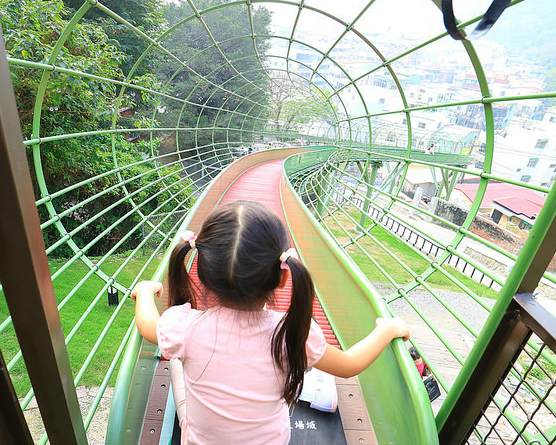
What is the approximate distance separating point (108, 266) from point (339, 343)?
283 inches

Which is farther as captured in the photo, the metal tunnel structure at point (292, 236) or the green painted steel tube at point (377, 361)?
the green painted steel tube at point (377, 361)

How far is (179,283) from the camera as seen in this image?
4.67ft

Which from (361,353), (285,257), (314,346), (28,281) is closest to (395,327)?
(361,353)

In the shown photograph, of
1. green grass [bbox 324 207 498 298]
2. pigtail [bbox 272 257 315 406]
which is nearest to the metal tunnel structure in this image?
pigtail [bbox 272 257 315 406]

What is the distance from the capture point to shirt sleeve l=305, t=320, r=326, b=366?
47.4 inches

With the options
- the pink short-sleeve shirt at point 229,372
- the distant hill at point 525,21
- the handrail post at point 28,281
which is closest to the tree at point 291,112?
the distant hill at point 525,21

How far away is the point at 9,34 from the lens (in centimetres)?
489

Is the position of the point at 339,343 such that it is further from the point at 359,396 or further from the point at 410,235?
the point at 410,235

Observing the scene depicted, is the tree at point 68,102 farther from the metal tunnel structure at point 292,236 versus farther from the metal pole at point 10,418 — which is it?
the metal pole at point 10,418

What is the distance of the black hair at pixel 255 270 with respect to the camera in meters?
1.07

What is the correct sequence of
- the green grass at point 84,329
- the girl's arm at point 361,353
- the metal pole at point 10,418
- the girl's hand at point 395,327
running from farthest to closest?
the green grass at point 84,329
the girl's hand at point 395,327
the girl's arm at point 361,353
the metal pole at point 10,418

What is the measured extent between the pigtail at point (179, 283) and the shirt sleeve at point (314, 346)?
0.57 metres

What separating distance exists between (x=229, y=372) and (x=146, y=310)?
0.53 meters

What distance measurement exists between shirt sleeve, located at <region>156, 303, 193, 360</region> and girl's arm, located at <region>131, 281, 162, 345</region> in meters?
0.17
